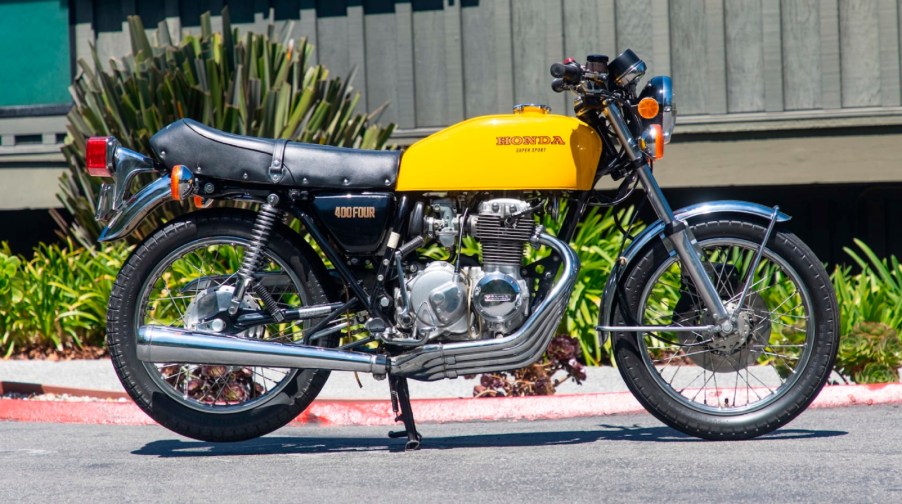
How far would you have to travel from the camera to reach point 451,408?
5234mm

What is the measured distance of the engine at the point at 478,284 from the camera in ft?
13.7

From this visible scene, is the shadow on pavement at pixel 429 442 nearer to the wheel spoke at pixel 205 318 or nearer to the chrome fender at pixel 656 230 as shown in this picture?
the wheel spoke at pixel 205 318

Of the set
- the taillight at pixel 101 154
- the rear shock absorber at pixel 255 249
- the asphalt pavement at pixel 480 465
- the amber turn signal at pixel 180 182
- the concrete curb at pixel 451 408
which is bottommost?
the concrete curb at pixel 451 408

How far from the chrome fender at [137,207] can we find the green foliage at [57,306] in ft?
8.80

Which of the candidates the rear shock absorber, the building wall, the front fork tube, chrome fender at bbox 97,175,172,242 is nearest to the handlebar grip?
the front fork tube

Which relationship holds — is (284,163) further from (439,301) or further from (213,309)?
(439,301)

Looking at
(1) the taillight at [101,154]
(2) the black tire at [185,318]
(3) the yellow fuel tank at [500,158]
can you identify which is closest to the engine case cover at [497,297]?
(3) the yellow fuel tank at [500,158]

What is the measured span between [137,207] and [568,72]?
1671 mm

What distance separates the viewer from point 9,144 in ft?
30.0

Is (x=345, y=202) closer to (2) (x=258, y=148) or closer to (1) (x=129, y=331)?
(2) (x=258, y=148)

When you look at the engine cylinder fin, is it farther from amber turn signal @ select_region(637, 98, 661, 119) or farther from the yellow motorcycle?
amber turn signal @ select_region(637, 98, 661, 119)

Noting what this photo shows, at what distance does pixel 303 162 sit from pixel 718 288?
1666mm

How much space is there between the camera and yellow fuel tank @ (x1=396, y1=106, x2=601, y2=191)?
164 inches

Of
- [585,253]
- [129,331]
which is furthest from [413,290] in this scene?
[585,253]
